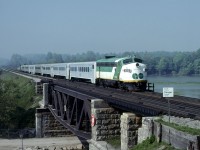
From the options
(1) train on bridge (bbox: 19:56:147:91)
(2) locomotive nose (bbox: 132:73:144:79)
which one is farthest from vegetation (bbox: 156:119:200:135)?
(1) train on bridge (bbox: 19:56:147:91)

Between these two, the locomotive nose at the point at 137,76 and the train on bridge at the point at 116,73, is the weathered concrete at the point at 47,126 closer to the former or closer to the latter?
the train on bridge at the point at 116,73

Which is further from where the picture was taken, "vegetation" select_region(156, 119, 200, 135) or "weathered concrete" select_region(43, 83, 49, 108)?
"weathered concrete" select_region(43, 83, 49, 108)

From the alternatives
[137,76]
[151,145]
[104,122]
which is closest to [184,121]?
[151,145]

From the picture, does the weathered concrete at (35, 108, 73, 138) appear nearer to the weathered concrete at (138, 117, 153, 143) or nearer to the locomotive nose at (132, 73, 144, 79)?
the locomotive nose at (132, 73, 144, 79)

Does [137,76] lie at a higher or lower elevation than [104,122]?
higher

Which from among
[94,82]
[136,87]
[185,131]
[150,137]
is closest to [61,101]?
[94,82]

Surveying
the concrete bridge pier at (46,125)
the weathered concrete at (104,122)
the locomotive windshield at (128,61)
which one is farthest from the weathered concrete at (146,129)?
the concrete bridge pier at (46,125)

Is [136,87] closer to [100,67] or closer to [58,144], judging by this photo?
[100,67]

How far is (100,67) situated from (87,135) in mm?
15155

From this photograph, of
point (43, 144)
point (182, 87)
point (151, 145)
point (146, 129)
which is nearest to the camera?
point (151, 145)

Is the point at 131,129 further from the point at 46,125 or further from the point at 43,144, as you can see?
the point at 46,125

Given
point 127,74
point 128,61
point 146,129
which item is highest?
point 128,61

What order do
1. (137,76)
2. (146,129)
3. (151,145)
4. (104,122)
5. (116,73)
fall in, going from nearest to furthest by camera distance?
(151,145)
(146,129)
(104,122)
(137,76)
(116,73)

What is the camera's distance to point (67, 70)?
68.8 metres
